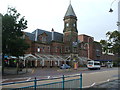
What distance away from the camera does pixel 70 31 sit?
59.3m

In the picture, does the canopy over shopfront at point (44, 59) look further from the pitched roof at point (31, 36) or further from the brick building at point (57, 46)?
the pitched roof at point (31, 36)

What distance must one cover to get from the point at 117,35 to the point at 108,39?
0.84 meters

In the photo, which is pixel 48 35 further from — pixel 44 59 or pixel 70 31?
pixel 44 59

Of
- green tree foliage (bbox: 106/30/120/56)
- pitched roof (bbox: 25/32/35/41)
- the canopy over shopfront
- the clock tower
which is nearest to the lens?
green tree foliage (bbox: 106/30/120/56)

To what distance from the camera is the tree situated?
86.3 ft

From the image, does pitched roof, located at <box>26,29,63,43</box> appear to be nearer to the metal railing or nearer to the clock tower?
the clock tower

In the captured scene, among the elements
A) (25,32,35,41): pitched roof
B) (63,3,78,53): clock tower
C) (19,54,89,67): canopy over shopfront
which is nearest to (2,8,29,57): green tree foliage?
(19,54,89,67): canopy over shopfront

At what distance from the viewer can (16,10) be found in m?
28.7

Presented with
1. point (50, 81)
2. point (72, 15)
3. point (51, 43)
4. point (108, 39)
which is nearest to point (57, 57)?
point (51, 43)

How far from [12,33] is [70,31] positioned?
3356 centimetres

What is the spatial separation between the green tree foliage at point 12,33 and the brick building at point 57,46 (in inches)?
694

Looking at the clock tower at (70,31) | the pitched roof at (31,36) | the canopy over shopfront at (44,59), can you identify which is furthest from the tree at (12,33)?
the clock tower at (70,31)

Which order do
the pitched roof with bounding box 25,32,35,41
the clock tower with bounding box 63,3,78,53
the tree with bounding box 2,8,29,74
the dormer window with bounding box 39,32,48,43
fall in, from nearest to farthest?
1. the tree with bounding box 2,8,29,74
2. the pitched roof with bounding box 25,32,35,41
3. the dormer window with bounding box 39,32,48,43
4. the clock tower with bounding box 63,3,78,53

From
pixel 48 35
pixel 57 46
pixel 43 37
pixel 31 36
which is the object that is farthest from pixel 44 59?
pixel 48 35
